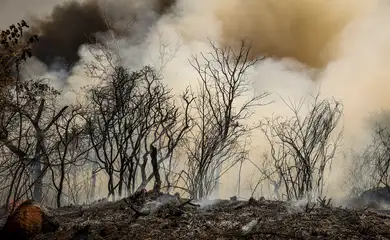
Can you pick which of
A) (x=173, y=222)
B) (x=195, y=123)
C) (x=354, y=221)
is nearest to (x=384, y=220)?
(x=354, y=221)

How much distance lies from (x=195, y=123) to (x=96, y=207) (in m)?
10.8

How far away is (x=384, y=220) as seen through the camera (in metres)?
7.54

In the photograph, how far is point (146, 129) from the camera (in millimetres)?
Result: 18312

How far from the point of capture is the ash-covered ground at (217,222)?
23.0 ft

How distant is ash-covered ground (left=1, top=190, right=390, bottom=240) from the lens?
23.0 feet

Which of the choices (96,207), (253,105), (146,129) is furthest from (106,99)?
(96,207)

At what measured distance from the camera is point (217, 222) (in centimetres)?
796

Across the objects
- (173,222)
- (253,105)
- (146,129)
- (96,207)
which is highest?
(253,105)

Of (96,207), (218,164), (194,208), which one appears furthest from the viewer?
(218,164)

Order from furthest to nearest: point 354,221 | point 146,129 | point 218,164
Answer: point 218,164 → point 146,129 → point 354,221

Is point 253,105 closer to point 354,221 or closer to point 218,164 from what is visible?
point 218,164

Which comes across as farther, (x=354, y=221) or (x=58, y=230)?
(x=58, y=230)

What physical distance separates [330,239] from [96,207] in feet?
21.8

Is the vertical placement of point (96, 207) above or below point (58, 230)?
above
